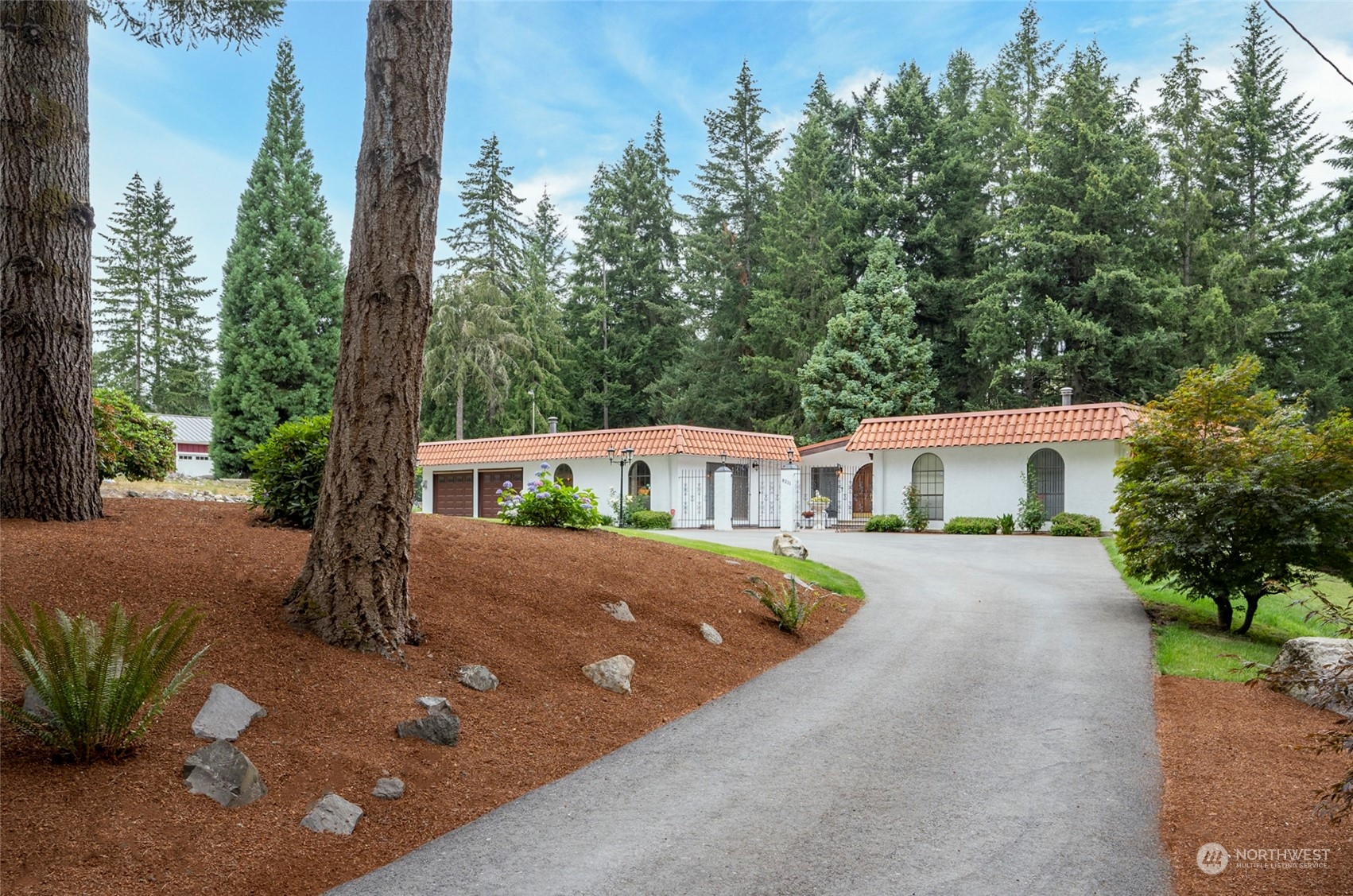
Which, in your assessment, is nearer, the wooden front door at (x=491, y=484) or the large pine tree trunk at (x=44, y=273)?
the large pine tree trunk at (x=44, y=273)

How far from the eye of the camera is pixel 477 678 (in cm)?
590

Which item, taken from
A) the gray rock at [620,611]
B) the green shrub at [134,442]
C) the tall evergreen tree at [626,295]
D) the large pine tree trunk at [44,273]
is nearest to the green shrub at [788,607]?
the gray rock at [620,611]

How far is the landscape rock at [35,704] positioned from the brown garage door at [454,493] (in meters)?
31.2

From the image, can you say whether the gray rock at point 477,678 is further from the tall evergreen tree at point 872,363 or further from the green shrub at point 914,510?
the tall evergreen tree at point 872,363

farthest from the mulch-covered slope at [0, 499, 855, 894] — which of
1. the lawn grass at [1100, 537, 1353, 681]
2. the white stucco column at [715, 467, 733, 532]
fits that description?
the white stucco column at [715, 467, 733, 532]

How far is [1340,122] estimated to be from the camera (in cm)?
3597

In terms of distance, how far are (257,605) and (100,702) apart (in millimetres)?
1880

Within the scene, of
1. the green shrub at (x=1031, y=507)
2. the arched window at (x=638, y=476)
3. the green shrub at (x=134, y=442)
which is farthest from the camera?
the arched window at (x=638, y=476)

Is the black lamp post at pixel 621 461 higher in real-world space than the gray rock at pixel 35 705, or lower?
higher

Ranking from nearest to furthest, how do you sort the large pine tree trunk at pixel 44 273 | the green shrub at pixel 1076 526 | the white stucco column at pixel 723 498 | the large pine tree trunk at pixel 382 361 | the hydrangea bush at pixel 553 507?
the large pine tree trunk at pixel 382 361 < the large pine tree trunk at pixel 44 273 < the hydrangea bush at pixel 553 507 < the green shrub at pixel 1076 526 < the white stucco column at pixel 723 498

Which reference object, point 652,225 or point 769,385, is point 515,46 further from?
point 652,225

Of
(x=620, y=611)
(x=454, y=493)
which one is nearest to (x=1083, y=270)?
(x=454, y=493)

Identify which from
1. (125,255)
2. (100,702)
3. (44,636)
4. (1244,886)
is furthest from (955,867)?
(125,255)

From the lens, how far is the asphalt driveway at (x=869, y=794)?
3936 mm
